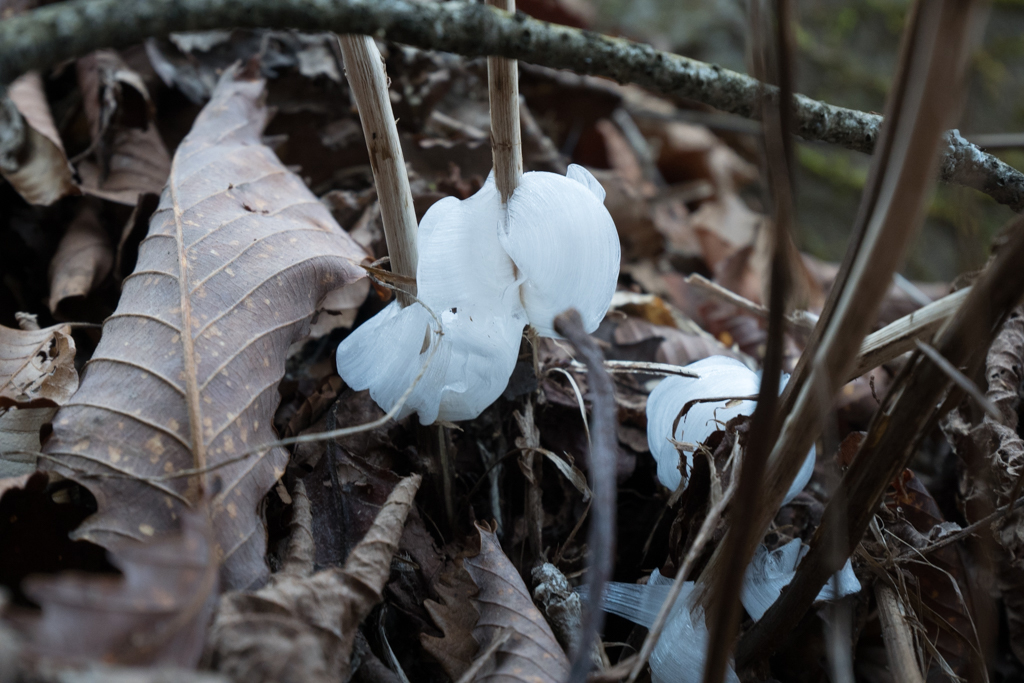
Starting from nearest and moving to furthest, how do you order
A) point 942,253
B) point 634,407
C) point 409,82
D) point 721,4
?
point 634,407 < point 409,82 < point 942,253 < point 721,4

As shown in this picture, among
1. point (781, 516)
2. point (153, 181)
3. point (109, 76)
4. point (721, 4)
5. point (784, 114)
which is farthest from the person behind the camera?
point (721, 4)

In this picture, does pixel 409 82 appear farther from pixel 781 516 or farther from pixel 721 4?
pixel 721 4

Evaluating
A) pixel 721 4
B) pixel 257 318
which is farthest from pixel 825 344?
pixel 721 4

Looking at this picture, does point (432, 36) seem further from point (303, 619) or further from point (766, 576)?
point (766, 576)

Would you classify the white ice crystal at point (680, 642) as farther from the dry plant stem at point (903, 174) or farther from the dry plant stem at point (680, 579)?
the dry plant stem at point (903, 174)

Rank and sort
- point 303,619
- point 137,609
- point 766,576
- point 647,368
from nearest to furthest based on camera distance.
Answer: point 137,609
point 303,619
point 766,576
point 647,368

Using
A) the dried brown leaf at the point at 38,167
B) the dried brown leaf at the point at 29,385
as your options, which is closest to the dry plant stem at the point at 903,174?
the dried brown leaf at the point at 29,385

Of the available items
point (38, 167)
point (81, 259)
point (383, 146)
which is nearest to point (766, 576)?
point (383, 146)
